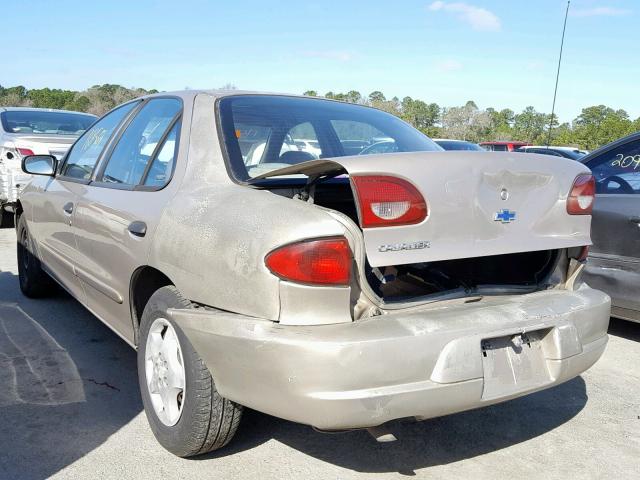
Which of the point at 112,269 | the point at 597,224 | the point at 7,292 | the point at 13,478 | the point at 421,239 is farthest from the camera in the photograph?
the point at 7,292

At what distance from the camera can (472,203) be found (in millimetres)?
2348

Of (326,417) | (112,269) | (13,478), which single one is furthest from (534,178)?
(13,478)

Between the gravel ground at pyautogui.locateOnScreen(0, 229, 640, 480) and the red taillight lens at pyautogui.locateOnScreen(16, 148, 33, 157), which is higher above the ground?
the red taillight lens at pyautogui.locateOnScreen(16, 148, 33, 157)

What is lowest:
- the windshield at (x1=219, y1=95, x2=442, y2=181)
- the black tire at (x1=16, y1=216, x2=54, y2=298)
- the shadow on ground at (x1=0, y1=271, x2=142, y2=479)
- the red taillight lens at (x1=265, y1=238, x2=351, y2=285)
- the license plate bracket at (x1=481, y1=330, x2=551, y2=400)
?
the shadow on ground at (x1=0, y1=271, x2=142, y2=479)

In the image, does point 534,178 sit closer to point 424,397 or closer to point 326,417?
point 424,397

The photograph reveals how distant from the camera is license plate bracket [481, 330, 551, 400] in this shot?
2.31m

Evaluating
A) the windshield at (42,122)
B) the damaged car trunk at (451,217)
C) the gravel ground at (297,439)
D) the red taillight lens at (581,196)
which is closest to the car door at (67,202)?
the gravel ground at (297,439)

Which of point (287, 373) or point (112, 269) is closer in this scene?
point (287, 373)

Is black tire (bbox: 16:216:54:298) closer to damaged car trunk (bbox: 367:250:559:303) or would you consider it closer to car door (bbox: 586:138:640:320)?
damaged car trunk (bbox: 367:250:559:303)

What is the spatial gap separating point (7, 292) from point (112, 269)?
2636 mm

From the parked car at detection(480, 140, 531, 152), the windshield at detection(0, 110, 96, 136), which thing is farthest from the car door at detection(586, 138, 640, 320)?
the parked car at detection(480, 140, 531, 152)

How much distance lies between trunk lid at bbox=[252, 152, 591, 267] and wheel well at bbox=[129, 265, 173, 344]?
2.39 ft

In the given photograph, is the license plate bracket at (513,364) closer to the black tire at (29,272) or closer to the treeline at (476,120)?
the black tire at (29,272)

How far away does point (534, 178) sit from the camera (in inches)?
99.5
